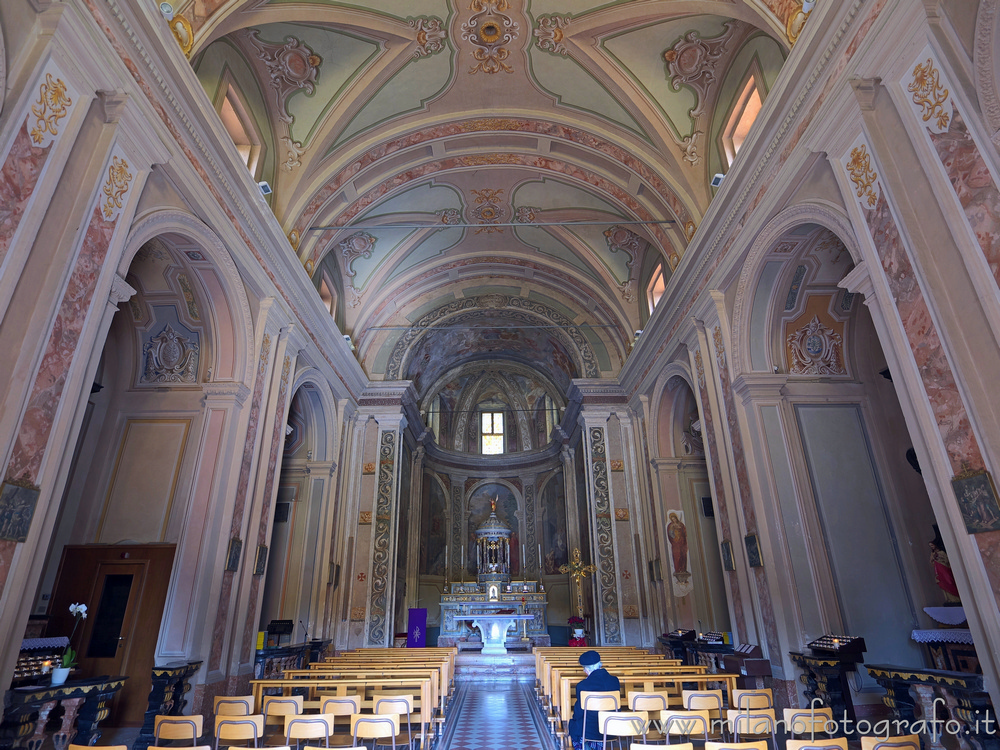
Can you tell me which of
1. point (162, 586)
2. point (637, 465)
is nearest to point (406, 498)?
point (637, 465)

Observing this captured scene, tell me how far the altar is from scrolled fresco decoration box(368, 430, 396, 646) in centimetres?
317

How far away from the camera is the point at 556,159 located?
13.4 metres

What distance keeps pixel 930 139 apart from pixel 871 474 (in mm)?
5695

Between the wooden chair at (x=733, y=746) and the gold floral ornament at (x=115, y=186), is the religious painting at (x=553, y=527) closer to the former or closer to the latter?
the gold floral ornament at (x=115, y=186)

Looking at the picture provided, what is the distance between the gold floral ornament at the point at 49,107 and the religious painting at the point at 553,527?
67.0 feet

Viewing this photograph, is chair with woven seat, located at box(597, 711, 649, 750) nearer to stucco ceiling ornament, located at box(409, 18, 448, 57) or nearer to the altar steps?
the altar steps

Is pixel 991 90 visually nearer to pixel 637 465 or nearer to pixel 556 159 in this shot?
pixel 556 159

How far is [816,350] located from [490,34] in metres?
7.89

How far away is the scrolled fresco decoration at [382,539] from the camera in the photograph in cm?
1595

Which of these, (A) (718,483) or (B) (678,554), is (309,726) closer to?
(A) (718,483)

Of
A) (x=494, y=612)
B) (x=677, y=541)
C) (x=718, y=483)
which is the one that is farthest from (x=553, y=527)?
(x=718, y=483)

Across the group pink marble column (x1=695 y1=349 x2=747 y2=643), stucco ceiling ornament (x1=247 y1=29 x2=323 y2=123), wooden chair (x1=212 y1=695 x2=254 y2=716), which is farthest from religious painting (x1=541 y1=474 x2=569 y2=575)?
wooden chair (x1=212 y1=695 x2=254 y2=716)

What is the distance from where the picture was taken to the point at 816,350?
997cm

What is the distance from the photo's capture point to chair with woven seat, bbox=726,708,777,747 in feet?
16.3
